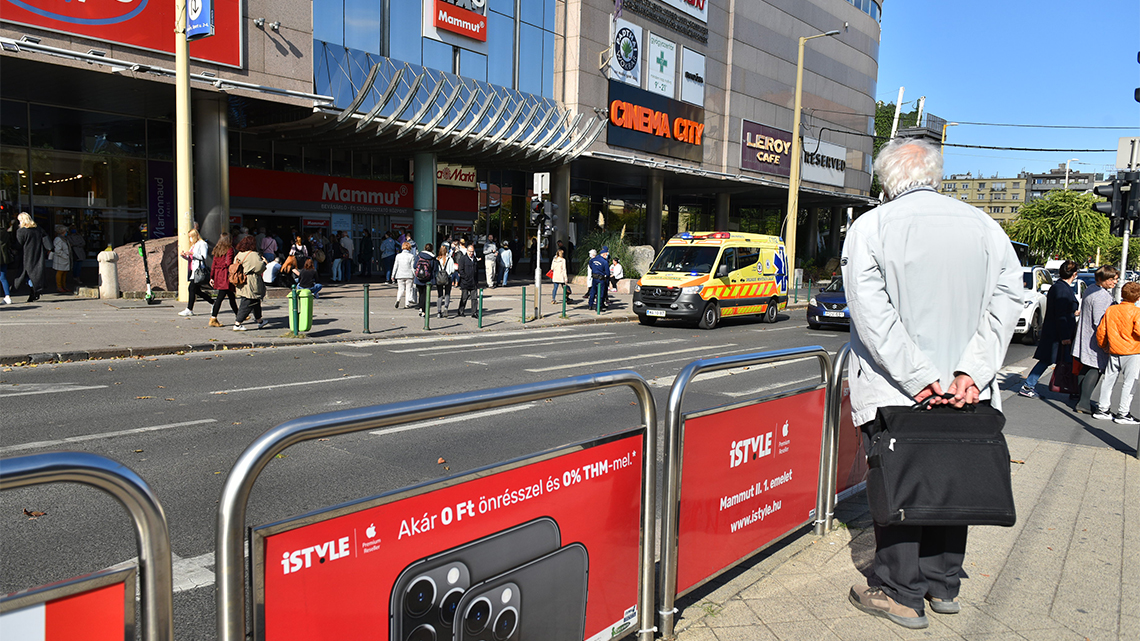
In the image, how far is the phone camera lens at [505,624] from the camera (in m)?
2.47

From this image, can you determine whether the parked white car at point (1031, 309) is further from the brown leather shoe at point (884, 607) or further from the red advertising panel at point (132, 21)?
the red advertising panel at point (132, 21)

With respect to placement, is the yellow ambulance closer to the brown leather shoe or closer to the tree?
the brown leather shoe

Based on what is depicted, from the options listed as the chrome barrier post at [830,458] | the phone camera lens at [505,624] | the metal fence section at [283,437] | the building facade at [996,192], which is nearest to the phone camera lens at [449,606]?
the phone camera lens at [505,624]

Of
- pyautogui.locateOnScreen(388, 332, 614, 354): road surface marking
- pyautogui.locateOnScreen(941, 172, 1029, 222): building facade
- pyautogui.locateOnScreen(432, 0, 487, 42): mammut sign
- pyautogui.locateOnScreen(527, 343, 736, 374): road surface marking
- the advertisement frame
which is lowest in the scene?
pyautogui.locateOnScreen(388, 332, 614, 354): road surface marking

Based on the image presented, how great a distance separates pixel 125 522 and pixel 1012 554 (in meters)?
5.12

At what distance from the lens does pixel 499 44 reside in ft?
93.4

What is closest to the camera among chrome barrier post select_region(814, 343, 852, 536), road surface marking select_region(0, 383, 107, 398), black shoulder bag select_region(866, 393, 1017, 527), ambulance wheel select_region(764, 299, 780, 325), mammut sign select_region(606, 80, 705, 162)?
black shoulder bag select_region(866, 393, 1017, 527)

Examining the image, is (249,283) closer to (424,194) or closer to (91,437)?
(91,437)

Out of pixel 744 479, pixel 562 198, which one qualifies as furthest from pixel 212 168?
pixel 744 479

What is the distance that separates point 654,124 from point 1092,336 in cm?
2654

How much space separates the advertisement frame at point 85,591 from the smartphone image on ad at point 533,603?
0.93 metres

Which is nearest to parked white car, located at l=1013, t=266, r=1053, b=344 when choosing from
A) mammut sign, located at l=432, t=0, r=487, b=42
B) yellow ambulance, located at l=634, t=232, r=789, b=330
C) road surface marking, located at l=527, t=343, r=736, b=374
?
yellow ambulance, located at l=634, t=232, r=789, b=330

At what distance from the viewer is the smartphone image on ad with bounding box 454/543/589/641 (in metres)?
2.40

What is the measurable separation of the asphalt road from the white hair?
1364 millimetres
